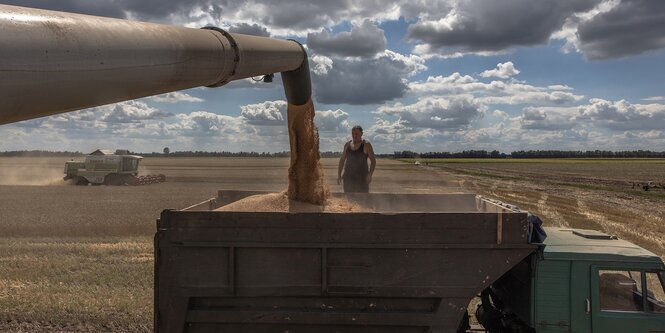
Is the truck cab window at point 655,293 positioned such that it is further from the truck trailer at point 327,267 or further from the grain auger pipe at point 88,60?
the grain auger pipe at point 88,60

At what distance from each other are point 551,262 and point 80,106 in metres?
3.57

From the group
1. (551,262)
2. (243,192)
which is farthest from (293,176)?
(551,262)

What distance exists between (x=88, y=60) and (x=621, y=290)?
13.8 ft

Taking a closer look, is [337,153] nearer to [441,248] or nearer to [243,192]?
[243,192]

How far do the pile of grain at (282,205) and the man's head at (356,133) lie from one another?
2034 mm

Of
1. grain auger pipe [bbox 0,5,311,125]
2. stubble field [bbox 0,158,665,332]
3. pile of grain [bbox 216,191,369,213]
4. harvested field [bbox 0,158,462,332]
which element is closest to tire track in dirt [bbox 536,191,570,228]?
stubble field [bbox 0,158,665,332]

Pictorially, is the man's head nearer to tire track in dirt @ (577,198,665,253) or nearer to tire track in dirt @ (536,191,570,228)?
tire track in dirt @ (577,198,665,253)

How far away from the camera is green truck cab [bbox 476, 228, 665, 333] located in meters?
4.05

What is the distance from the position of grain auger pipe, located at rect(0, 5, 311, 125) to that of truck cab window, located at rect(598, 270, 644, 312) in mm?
3438

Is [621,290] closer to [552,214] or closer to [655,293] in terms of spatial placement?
[655,293]

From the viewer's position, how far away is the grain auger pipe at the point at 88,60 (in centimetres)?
169

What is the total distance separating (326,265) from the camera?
3.93 m

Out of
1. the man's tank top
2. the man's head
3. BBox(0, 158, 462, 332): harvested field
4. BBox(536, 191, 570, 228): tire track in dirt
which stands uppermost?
the man's head

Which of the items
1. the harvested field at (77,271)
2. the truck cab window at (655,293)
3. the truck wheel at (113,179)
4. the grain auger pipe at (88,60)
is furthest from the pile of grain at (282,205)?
the truck wheel at (113,179)
